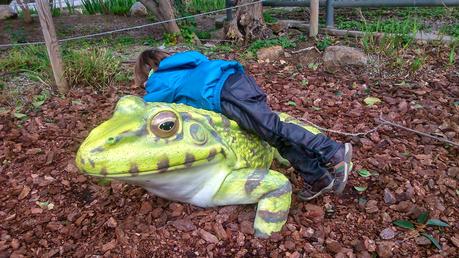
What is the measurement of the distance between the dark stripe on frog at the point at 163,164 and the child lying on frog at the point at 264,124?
1.73 feet

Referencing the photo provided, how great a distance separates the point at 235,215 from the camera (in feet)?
7.27

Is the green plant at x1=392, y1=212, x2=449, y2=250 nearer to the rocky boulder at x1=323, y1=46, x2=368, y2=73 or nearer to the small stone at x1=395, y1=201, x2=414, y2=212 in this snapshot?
the small stone at x1=395, y1=201, x2=414, y2=212

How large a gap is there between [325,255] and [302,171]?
47cm

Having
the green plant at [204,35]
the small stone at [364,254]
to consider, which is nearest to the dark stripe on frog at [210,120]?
the small stone at [364,254]

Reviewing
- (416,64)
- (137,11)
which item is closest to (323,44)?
(416,64)

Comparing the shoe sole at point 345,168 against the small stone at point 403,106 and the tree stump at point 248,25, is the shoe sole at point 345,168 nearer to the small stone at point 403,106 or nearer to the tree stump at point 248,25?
the small stone at point 403,106

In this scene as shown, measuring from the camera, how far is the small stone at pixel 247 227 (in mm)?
2113

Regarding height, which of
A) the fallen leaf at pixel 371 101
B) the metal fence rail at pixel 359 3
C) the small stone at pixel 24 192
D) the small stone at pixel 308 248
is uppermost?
the metal fence rail at pixel 359 3

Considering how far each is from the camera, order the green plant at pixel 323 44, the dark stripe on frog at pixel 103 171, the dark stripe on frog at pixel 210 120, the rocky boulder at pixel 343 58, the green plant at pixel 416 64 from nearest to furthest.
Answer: the dark stripe on frog at pixel 103 171 < the dark stripe on frog at pixel 210 120 < the green plant at pixel 416 64 < the rocky boulder at pixel 343 58 < the green plant at pixel 323 44

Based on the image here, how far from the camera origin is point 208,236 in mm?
2115

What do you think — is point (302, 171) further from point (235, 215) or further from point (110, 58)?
point (110, 58)

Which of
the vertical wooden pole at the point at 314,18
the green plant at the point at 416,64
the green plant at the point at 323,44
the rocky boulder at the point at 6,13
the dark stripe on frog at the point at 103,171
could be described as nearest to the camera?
the dark stripe on frog at the point at 103,171

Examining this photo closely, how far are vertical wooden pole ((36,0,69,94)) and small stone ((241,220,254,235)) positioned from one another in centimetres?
268

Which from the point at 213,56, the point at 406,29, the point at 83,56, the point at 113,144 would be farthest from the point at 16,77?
the point at 406,29
